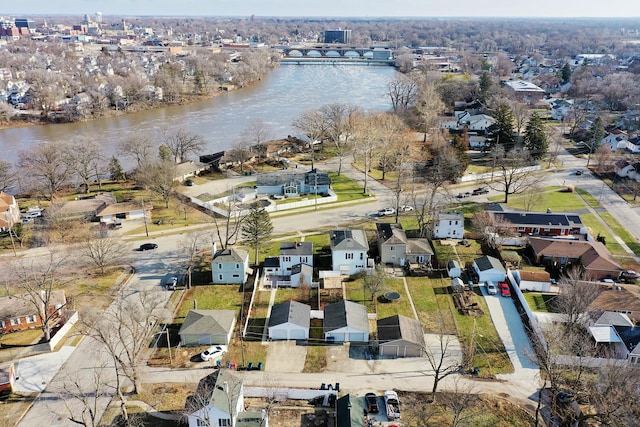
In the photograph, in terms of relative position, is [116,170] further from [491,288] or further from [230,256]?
[491,288]

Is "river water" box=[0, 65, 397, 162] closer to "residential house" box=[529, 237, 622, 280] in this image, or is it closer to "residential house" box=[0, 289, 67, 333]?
"residential house" box=[0, 289, 67, 333]

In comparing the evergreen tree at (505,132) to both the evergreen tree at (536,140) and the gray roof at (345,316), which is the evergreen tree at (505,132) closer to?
the evergreen tree at (536,140)

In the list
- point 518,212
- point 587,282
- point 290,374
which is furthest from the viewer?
point 518,212

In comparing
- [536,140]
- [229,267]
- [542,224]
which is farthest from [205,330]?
[536,140]

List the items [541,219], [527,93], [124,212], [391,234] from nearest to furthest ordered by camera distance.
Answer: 1. [391,234]
2. [541,219]
3. [124,212]
4. [527,93]

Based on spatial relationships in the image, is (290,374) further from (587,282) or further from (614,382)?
(587,282)

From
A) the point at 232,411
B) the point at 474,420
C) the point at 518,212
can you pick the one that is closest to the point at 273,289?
the point at 232,411

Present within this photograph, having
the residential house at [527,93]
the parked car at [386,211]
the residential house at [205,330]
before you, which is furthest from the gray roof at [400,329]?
the residential house at [527,93]
